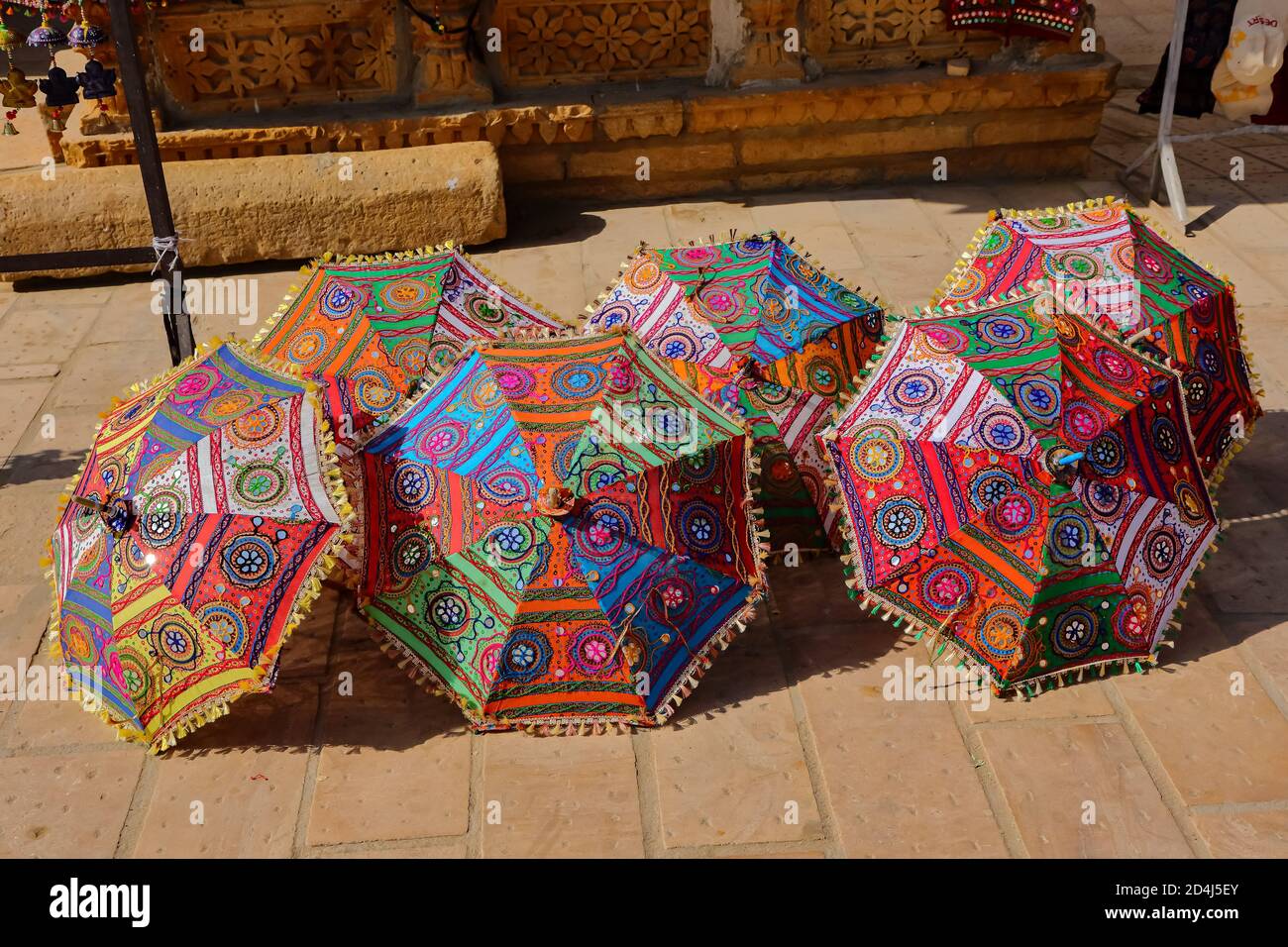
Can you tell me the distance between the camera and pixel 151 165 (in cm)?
528

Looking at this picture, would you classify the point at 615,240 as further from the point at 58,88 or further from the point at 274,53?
the point at 58,88

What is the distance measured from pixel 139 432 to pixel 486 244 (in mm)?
4160

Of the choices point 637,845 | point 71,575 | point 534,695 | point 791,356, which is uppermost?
point 791,356

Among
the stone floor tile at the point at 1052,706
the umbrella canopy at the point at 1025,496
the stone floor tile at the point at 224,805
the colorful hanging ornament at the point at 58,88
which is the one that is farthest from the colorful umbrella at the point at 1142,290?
the colorful hanging ornament at the point at 58,88

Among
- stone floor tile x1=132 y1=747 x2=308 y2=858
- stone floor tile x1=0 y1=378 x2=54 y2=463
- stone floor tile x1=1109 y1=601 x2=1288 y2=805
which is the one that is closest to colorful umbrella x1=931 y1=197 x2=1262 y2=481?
stone floor tile x1=1109 y1=601 x2=1288 y2=805

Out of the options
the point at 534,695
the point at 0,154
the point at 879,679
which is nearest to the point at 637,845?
the point at 534,695

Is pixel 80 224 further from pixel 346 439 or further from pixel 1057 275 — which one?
pixel 1057 275

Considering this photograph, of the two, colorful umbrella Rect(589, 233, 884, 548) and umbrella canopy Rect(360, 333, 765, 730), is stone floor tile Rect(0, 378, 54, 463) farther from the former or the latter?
colorful umbrella Rect(589, 233, 884, 548)

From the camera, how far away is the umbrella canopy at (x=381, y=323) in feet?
16.4

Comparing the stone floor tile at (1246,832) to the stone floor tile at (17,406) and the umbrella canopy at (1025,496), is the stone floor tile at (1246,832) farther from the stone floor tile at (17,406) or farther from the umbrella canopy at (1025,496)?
the stone floor tile at (17,406)

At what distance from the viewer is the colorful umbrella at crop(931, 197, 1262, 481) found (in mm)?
4996

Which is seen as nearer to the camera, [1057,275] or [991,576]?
[991,576]

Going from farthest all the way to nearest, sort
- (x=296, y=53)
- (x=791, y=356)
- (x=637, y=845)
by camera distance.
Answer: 1. (x=296, y=53)
2. (x=791, y=356)
3. (x=637, y=845)

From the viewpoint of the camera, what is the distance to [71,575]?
4.36 metres
